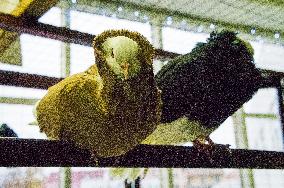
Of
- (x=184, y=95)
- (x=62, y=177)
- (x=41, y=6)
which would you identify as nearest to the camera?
(x=41, y=6)

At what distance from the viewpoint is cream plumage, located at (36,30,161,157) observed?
1168 mm

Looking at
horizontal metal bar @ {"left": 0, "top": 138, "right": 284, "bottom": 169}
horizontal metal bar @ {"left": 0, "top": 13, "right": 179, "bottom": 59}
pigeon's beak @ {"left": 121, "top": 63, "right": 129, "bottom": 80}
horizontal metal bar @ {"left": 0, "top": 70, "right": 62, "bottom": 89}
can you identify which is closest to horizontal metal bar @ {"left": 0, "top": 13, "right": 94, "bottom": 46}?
horizontal metal bar @ {"left": 0, "top": 13, "right": 179, "bottom": 59}

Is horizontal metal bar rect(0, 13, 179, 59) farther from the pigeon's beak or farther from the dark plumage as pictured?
the dark plumage

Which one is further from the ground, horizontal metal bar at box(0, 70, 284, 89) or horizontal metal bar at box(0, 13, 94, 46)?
horizontal metal bar at box(0, 13, 94, 46)

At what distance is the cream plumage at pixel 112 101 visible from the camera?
Result: 46.0 inches

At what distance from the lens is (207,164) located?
1.19 m

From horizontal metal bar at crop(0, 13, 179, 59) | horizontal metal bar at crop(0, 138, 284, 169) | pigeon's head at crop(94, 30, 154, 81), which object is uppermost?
horizontal metal bar at crop(0, 13, 179, 59)

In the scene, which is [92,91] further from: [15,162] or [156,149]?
[15,162]

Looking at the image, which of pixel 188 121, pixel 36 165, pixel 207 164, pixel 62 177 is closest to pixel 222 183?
pixel 62 177

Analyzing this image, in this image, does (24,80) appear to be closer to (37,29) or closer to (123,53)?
(37,29)

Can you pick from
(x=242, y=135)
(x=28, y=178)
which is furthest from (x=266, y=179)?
(x=28, y=178)

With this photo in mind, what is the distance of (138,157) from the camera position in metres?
1.05

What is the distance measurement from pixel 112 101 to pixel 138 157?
22 centimetres

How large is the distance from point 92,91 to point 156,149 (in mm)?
318
